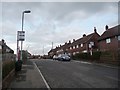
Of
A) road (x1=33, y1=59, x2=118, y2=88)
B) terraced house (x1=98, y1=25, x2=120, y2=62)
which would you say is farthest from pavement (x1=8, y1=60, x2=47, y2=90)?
terraced house (x1=98, y1=25, x2=120, y2=62)

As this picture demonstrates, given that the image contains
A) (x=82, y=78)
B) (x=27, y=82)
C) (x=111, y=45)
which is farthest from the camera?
(x=111, y=45)

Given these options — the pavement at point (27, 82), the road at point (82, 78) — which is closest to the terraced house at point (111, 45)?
the road at point (82, 78)

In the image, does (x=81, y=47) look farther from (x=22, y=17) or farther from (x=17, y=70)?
(x=17, y=70)

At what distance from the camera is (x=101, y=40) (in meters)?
57.1

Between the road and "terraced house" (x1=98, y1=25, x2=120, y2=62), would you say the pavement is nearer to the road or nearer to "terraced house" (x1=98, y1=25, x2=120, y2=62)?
the road

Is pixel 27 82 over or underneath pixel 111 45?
underneath

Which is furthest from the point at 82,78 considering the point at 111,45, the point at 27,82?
the point at 111,45

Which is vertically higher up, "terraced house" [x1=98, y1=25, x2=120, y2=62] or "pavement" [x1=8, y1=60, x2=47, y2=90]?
"terraced house" [x1=98, y1=25, x2=120, y2=62]

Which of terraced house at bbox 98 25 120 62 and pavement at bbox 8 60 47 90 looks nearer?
pavement at bbox 8 60 47 90

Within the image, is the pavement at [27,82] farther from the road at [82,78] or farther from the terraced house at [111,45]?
the terraced house at [111,45]

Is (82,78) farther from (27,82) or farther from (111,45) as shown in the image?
(111,45)

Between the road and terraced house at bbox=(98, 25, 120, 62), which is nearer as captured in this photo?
the road

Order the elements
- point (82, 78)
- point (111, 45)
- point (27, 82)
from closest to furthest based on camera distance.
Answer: point (27, 82), point (82, 78), point (111, 45)

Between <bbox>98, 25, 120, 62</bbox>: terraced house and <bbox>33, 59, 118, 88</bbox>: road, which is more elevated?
<bbox>98, 25, 120, 62</bbox>: terraced house
